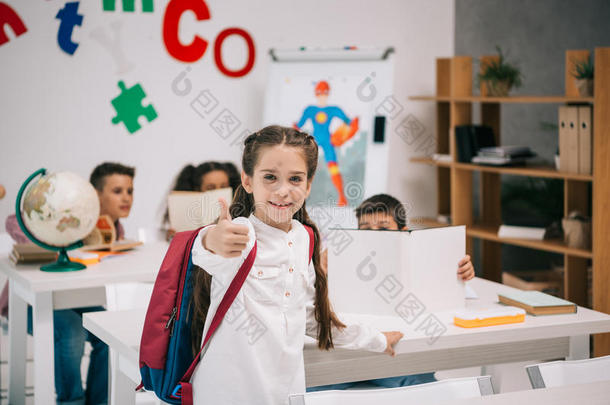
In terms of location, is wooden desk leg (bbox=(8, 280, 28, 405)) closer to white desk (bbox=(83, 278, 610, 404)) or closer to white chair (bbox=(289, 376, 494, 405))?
white desk (bbox=(83, 278, 610, 404))

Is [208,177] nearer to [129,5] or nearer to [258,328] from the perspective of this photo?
[129,5]

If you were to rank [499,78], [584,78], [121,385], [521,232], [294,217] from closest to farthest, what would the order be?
[294,217] → [121,385] → [584,78] → [521,232] → [499,78]

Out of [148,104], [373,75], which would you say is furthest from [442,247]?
[148,104]

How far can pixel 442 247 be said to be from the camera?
2051mm

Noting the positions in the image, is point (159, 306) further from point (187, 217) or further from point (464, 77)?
point (464, 77)

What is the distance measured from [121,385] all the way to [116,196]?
1.69 metres

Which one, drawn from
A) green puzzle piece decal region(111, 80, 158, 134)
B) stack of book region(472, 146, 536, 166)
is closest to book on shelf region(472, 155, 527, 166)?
stack of book region(472, 146, 536, 166)

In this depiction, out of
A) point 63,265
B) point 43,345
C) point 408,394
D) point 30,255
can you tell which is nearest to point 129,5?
point 30,255

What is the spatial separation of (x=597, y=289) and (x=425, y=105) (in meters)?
2.14

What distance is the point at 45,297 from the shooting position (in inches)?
102

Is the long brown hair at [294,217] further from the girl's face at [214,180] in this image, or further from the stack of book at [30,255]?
the girl's face at [214,180]

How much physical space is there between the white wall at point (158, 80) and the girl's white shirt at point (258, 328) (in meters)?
3.12

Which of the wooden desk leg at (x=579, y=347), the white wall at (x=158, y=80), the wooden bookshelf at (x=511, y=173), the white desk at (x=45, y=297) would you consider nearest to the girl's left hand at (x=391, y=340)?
the wooden desk leg at (x=579, y=347)

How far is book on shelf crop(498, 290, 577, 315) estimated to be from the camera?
6.90 feet
